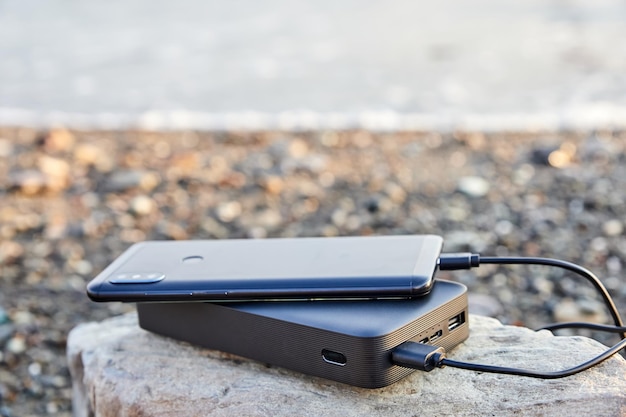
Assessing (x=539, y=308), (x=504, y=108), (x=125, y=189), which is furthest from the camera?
(x=504, y=108)

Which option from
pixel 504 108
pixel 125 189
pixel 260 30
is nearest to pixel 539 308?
pixel 125 189

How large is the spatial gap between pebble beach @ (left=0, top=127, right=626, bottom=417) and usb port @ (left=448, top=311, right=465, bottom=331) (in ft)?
3.10

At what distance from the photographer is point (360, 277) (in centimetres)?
121

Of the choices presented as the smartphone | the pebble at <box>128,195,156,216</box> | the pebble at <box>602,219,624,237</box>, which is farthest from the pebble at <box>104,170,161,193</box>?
the smartphone

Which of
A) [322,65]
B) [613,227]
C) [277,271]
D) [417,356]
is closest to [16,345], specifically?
[277,271]

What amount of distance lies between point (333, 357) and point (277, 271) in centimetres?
20

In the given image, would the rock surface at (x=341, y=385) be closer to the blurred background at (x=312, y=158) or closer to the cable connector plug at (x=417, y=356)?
the cable connector plug at (x=417, y=356)

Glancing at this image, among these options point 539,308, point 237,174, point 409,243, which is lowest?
point 539,308

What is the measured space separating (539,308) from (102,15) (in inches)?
314

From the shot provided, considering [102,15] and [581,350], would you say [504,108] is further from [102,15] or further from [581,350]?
[102,15]

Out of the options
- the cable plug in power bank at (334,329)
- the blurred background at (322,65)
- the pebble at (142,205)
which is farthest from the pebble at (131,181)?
the cable plug in power bank at (334,329)

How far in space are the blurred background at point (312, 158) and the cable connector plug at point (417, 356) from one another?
3.62ft

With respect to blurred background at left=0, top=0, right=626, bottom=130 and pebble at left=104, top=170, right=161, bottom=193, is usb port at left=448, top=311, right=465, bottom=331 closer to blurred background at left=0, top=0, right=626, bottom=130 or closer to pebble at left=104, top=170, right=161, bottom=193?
pebble at left=104, top=170, right=161, bottom=193

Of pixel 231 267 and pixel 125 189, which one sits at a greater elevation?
pixel 231 267
